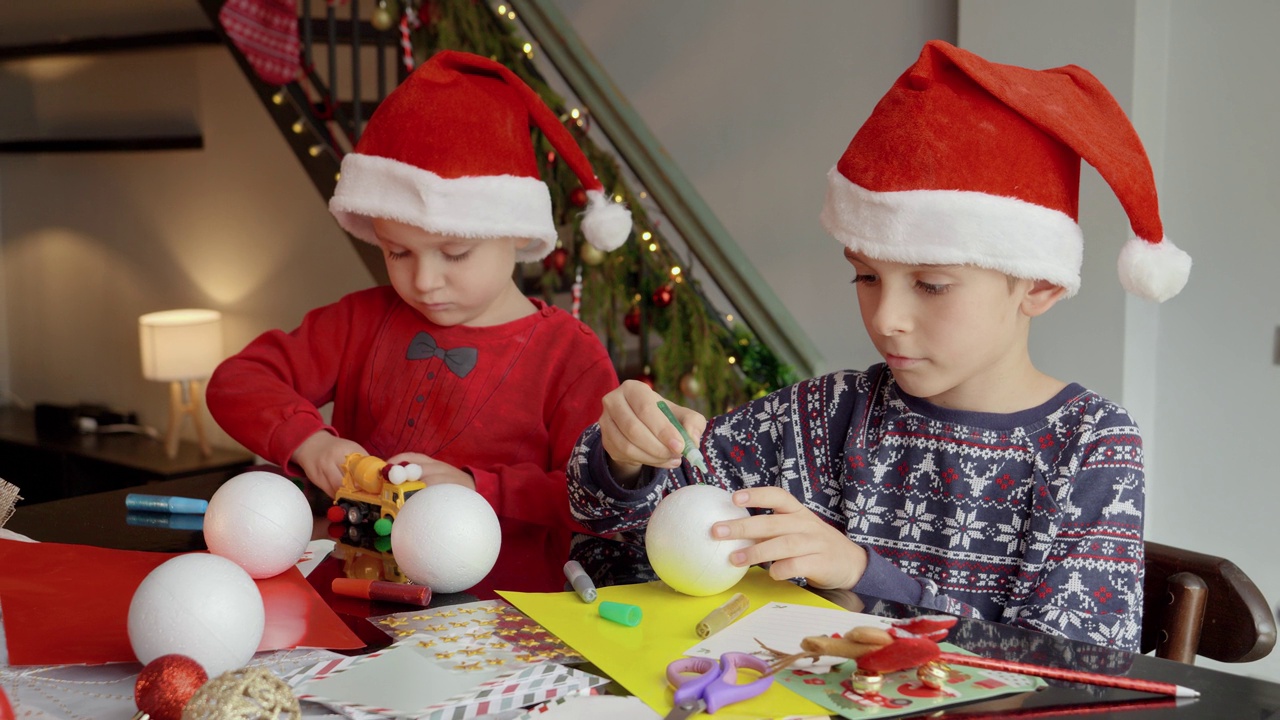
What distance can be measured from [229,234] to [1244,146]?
9.91ft

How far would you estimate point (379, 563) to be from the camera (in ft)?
3.27

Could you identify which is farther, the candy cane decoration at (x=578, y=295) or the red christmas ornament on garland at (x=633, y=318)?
the red christmas ornament on garland at (x=633, y=318)

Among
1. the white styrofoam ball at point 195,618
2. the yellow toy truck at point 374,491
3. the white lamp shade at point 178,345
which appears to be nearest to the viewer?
the white styrofoam ball at point 195,618

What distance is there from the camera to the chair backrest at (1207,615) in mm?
970

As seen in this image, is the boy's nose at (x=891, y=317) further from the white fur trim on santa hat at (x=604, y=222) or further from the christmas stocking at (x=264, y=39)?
the christmas stocking at (x=264, y=39)

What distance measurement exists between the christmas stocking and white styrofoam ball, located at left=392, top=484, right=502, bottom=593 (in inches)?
78.7

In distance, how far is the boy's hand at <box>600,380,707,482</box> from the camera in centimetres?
106

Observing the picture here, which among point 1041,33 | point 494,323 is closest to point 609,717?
point 494,323

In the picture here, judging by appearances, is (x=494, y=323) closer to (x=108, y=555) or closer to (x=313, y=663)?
(x=108, y=555)

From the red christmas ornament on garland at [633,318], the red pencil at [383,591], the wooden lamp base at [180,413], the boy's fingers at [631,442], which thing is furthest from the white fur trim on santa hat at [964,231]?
the wooden lamp base at [180,413]

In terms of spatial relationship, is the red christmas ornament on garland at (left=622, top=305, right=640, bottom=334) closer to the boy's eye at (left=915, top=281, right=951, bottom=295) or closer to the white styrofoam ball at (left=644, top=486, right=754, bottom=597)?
the boy's eye at (left=915, top=281, right=951, bottom=295)

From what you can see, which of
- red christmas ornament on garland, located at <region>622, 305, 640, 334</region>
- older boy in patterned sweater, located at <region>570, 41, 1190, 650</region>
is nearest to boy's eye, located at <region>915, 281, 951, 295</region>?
older boy in patterned sweater, located at <region>570, 41, 1190, 650</region>

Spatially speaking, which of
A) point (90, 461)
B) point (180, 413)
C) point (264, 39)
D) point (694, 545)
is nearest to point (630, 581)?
point (694, 545)

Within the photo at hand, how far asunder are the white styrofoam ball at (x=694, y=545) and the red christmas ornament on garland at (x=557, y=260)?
189 centimetres
